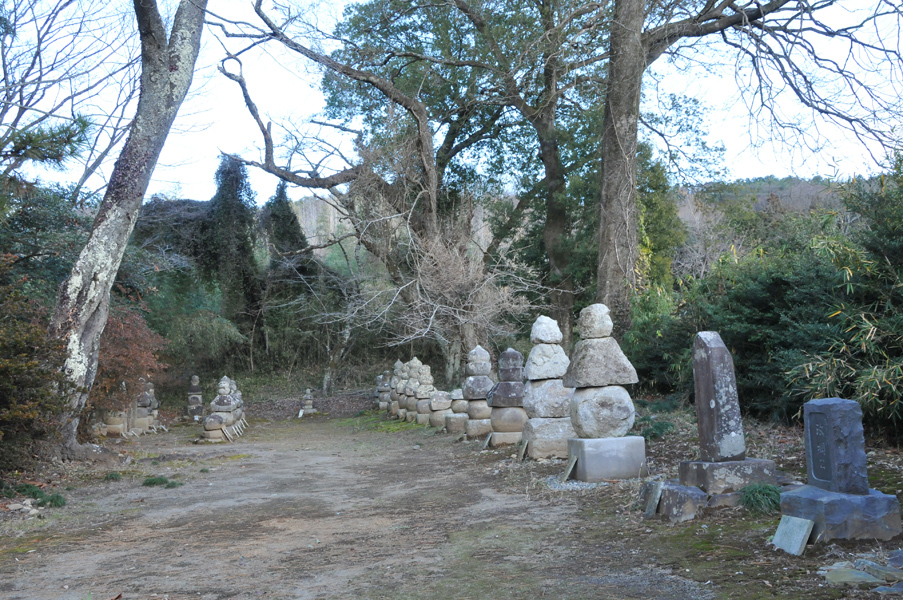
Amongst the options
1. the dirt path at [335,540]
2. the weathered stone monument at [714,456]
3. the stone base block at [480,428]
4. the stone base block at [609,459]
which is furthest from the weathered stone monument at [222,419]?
the weathered stone monument at [714,456]

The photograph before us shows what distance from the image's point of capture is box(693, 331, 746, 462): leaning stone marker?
16.6 feet

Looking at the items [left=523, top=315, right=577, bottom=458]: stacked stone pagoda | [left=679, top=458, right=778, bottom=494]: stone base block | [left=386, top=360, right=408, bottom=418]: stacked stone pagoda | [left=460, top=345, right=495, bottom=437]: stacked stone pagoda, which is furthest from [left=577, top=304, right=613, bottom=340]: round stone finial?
[left=386, top=360, right=408, bottom=418]: stacked stone pagoda

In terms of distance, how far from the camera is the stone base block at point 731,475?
495cm

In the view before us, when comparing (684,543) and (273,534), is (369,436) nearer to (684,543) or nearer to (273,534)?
(273,534)

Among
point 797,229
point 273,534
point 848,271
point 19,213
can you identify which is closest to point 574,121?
point 797,229

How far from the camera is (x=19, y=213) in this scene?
12.4 metres

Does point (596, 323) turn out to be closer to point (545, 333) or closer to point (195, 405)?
point (545, 333)

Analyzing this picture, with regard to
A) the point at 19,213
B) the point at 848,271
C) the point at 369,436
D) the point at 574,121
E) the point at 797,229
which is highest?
the point at 574,121

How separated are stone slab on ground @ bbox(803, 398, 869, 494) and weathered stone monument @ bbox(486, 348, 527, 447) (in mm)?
5978

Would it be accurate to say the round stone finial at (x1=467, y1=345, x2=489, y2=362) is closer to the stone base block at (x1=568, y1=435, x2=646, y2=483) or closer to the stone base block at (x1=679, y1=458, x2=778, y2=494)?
the stone base block at (x1=568, y1=435, x2=646, y2=483)

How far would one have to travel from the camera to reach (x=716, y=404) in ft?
16.8

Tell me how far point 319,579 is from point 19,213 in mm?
11375

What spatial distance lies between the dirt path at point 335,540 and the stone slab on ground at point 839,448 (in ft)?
3.78

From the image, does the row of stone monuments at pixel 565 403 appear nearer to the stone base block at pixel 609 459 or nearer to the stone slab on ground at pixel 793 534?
the stone base block at pixel 609 459
